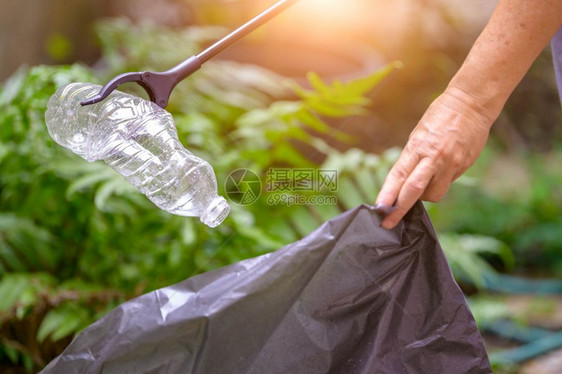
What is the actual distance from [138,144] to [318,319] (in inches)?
18.2

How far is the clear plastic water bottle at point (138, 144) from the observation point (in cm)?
109

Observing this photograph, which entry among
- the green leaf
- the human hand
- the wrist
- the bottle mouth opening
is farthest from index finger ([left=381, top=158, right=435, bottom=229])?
the green leaf

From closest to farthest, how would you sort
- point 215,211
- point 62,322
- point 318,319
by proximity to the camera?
point 215,211 → point 318,319 → point 62,322

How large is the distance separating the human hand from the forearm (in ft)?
0.05

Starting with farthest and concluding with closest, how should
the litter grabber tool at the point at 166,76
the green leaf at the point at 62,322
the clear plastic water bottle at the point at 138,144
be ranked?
the green leaf at the point at 62,322
the clear plastic water bottle at the point at 138,144
the litter grabber tool at the point at 166,76

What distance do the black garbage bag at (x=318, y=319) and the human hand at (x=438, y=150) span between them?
5 cm

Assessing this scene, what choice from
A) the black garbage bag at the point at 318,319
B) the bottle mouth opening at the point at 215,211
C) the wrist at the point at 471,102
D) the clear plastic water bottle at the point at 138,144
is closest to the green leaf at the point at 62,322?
the black garbage bag at the point at 318,319

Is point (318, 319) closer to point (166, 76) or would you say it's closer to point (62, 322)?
point (166, 76)

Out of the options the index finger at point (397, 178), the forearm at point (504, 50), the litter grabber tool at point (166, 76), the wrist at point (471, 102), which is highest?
the forearm at point (504, 50)

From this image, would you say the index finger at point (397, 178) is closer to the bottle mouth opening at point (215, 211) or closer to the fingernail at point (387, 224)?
the fingernail at point (387, 224)

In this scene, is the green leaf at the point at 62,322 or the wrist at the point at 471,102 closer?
the wrist at the point at 471,102

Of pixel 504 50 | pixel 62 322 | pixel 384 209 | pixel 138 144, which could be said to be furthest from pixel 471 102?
pixel 62 322

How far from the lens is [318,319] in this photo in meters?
1.13

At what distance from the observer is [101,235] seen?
178cm
